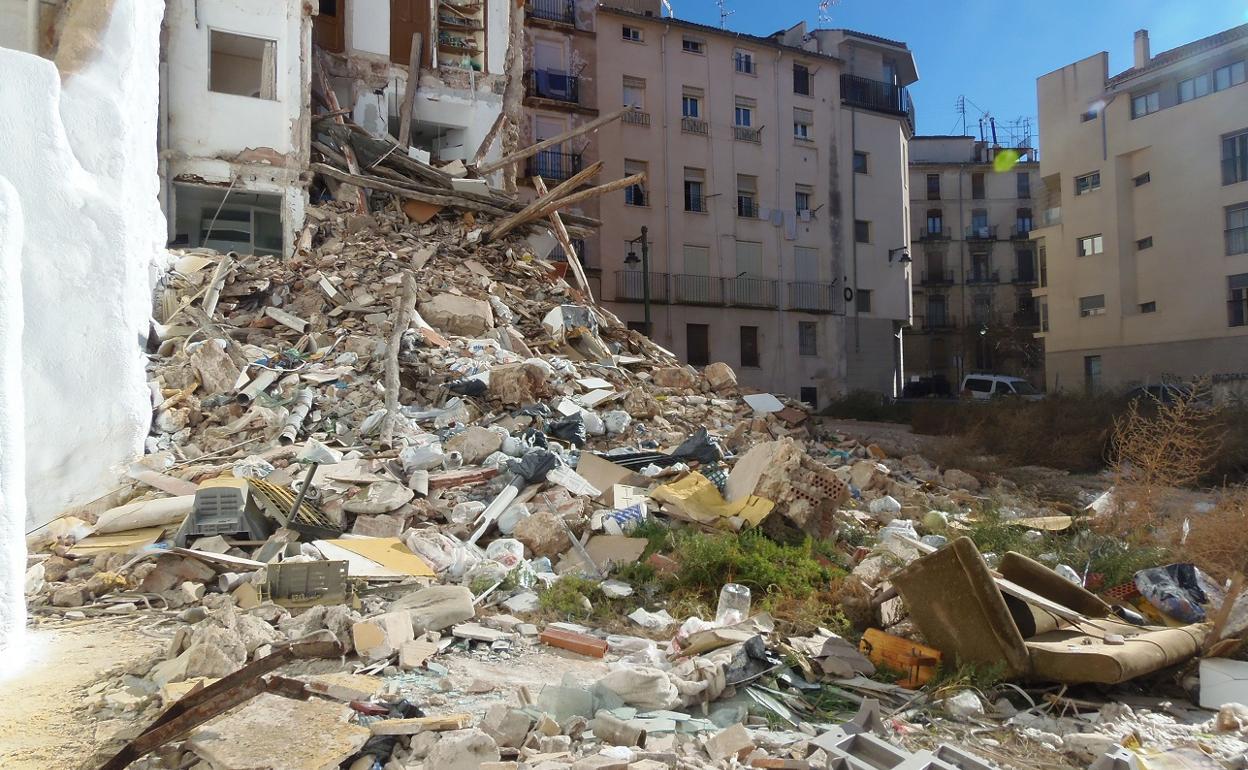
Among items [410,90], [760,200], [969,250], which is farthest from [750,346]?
[969,250]

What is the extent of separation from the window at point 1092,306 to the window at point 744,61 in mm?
14103

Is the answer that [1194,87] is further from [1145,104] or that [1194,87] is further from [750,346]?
[750,346]

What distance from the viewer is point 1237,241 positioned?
24438 millimetres

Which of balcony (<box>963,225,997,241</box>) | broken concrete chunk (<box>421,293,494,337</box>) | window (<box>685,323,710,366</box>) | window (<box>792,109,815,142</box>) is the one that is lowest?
broken concrete chunk (<box>421,293,494,337</box>)

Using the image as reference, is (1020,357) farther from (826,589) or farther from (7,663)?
(7,663)

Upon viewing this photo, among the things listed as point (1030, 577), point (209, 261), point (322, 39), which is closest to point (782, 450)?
point (1030, 577)

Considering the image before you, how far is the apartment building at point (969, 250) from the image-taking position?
4322 centimetres

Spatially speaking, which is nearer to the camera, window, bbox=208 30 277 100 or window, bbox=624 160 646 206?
window, bbox=208 30 277 100

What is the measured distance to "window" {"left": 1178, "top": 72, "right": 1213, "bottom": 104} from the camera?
25031mm

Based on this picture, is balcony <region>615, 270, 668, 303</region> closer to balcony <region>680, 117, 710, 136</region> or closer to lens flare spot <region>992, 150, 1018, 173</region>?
balcony <region>680, 117, 710, 136</region>

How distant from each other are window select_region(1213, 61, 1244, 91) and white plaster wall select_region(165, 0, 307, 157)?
2592 cm

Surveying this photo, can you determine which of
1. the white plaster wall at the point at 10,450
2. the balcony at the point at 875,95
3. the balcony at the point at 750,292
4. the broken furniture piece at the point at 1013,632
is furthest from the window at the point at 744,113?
the white plaster wall at the point at 10,450

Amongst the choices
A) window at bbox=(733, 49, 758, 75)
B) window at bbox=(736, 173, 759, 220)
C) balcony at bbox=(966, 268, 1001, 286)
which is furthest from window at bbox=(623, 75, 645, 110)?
balcony at bbox=(966, 268, 1001, 286)

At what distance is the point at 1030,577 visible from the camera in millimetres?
5262
